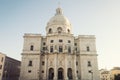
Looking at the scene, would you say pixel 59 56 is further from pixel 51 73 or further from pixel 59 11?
pixel 59 11

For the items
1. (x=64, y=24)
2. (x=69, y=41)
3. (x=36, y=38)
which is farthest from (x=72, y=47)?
(x=36, y=38)

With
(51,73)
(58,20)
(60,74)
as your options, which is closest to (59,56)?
(60,74)

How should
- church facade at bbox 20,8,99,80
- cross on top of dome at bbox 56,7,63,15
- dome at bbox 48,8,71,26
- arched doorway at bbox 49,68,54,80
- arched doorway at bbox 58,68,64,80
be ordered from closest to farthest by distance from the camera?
arched doorway at bbox 58,68,64,80
church facade at bbox 20,8,99,80
arched doorway at bbox 49,68,54,80
dome at bbox 48,8,71,26
cross on top of dome at bbox 56,7,63,15

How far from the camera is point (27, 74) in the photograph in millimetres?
46875

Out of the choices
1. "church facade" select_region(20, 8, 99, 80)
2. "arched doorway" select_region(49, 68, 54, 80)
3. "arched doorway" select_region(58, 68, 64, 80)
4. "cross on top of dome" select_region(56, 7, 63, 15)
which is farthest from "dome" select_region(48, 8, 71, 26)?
"arched doorway" select_region(58, 68, 64, 80)

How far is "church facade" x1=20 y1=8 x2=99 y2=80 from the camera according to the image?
4653 cm

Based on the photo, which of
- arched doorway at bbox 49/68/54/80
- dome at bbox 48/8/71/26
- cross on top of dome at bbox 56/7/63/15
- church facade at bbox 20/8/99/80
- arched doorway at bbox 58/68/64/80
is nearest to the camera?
arched doorway at bbox 58/68/64/80

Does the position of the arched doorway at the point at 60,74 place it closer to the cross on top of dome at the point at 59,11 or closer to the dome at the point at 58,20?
the dome at the point at 58,20

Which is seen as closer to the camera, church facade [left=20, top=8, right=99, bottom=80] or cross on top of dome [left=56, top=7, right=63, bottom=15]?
church facade [left=20, top=8, right=99, bottom=80]

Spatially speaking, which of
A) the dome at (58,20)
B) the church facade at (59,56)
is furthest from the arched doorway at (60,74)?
the dome at (58,20)

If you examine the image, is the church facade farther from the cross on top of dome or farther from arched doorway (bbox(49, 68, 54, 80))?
the cross on top of dome

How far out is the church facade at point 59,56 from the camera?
46531 millimetres

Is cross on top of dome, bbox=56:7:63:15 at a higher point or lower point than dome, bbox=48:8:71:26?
higher

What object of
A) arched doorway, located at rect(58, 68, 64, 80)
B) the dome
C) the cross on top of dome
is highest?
the cross on top of dome
